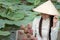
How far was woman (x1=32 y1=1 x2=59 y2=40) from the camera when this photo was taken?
1.37 metres

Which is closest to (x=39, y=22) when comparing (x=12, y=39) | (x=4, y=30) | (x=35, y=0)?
(x=12, y=39)

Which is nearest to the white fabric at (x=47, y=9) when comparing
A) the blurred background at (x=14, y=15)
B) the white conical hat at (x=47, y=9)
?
the white conical hat at (x=47, y=9)

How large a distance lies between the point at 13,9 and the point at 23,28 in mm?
1266

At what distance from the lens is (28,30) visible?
1308 mm

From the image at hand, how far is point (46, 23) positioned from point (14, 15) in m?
1.08

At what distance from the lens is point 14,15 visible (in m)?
2.43

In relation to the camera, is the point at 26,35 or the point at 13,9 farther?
the point at 13,9

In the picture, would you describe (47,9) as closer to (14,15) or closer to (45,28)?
(45,28)

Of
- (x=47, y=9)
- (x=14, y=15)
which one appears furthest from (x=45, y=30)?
(x=14, y=15)

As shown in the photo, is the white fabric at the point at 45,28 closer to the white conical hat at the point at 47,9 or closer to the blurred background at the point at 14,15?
the white conical hat at the point at 47,9

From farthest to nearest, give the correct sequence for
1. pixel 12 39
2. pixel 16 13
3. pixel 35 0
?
pixel 35 0
pixel 16 13
pixel 12 39

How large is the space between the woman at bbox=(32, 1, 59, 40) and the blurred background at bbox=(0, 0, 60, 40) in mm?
568

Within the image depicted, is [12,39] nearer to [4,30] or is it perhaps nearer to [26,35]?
[4,30]

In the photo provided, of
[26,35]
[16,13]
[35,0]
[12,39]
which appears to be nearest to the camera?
[26,35]
